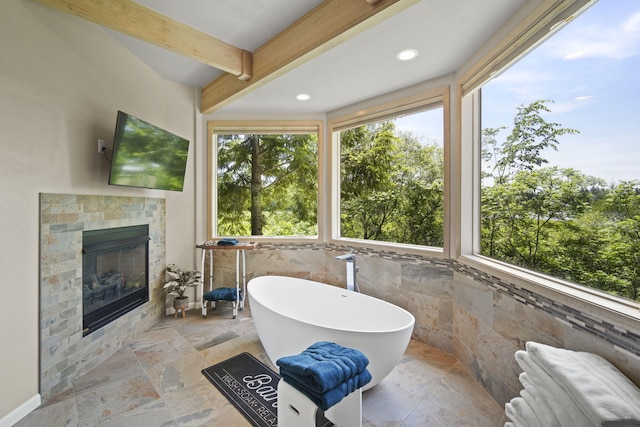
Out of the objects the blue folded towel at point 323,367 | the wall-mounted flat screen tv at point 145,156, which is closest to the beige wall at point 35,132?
the wall-mounted flat screen tv at point 145,156

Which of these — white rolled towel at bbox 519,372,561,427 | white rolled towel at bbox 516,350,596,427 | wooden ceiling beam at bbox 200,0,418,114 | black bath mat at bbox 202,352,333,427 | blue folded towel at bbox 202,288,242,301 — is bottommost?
black bath mat at bbox 202,352,333,427

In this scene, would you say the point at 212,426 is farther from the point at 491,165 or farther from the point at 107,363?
the point at 491,165

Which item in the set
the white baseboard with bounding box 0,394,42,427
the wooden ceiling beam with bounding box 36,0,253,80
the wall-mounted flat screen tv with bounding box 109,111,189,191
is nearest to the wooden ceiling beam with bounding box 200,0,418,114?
the wooden ceiling beam with bounding box 36,0,253,80

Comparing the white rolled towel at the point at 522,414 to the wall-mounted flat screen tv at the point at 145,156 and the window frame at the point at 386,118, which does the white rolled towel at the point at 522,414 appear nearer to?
the window frame at the point at 386,118

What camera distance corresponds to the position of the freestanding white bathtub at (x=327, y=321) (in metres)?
1.70

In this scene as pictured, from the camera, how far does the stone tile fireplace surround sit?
1.76 meters

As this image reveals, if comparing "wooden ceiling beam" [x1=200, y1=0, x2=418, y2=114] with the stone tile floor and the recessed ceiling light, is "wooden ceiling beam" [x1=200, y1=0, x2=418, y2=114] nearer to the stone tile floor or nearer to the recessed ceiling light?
the recessed ceiling light

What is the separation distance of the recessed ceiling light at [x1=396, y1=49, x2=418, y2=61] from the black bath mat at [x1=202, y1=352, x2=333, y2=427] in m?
2.56

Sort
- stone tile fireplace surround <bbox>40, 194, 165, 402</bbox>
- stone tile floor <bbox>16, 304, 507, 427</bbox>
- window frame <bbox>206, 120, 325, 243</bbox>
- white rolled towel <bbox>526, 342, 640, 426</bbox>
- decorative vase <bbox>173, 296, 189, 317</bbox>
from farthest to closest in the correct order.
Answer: window frame <bbox>206, 120, 325, 243</bbox>, decorative vase <bbox>173, 296, 189, 317</bbox>, stone tile fireplace surround <bbox>40, 194, 165, 402</bbox>, stone tile floor <bbox>16, 304, 507, 427</bbox>, white rolled towel <bbox>526, 342, 640, 426</bbox>

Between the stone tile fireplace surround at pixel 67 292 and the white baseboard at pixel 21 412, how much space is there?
0.05 m

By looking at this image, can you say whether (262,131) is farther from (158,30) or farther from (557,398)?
(557,398)

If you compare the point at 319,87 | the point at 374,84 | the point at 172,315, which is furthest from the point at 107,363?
the point at 374,84

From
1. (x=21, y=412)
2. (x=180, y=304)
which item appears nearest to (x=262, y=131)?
(x=180, y=304)

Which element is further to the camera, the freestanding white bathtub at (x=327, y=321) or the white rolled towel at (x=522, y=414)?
the freestanding white bathtub at (x=327, y=321)
